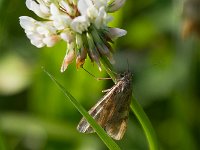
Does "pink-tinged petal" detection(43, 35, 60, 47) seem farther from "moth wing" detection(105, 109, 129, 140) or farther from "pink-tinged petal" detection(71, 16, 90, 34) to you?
"moth wing" detection(105, 109, 129, 140)

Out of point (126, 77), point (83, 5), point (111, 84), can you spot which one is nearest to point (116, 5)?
point (83, 5)

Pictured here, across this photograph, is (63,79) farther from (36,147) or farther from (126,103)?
(126,103)

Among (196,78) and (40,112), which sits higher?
(40,112)

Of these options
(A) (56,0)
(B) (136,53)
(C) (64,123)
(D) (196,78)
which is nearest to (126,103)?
(A) (56,0)

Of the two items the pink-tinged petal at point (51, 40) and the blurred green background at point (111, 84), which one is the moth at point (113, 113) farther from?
the blurred green background at point (111, 84)

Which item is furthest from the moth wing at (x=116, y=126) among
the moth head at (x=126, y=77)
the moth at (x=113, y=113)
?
the moth head at (x=126, y=77)
